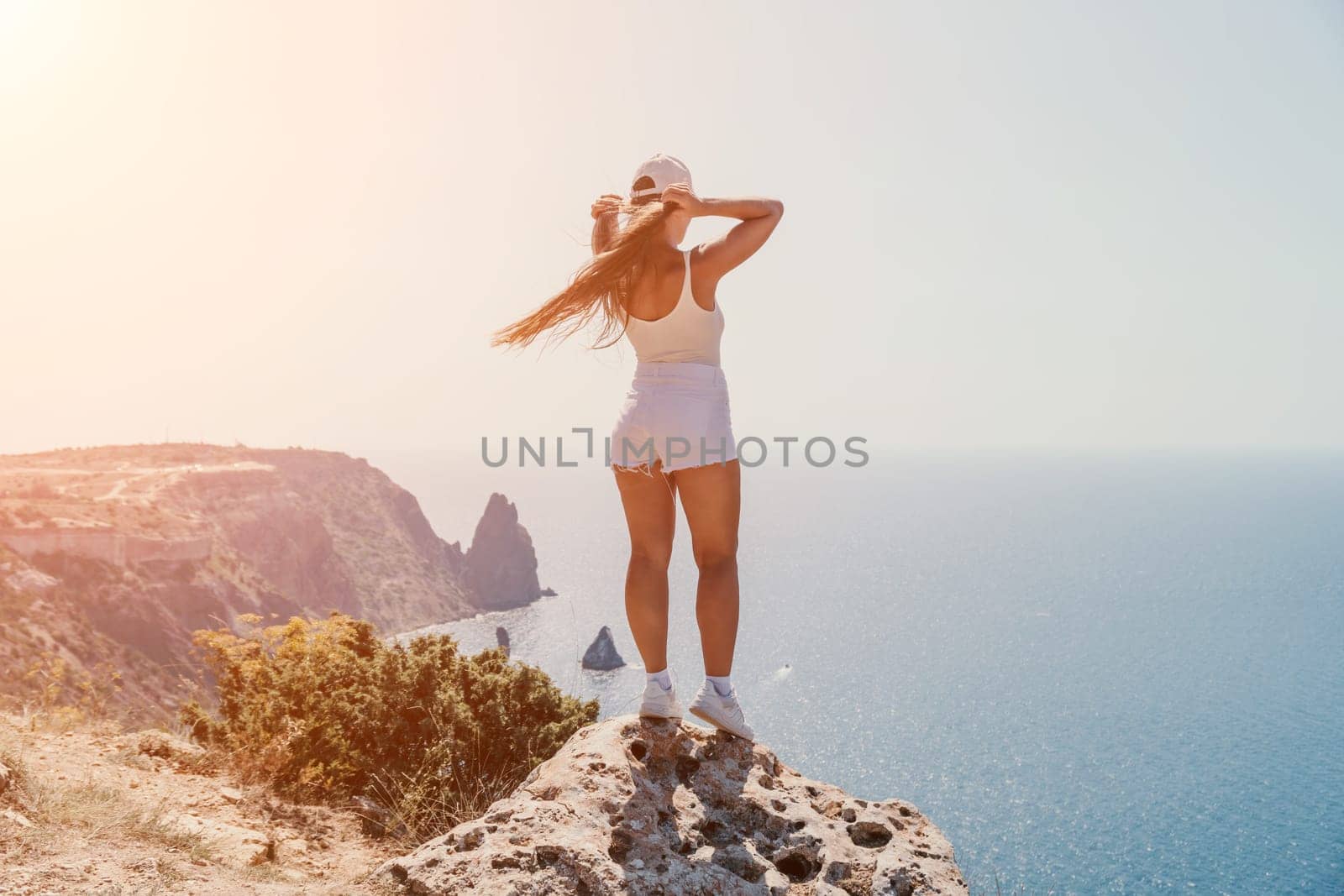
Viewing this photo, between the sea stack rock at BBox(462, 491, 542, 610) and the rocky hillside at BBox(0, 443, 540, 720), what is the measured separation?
200mm

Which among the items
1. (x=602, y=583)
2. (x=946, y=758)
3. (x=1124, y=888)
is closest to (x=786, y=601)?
(x=602, y=583)

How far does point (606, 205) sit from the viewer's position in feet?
14.8

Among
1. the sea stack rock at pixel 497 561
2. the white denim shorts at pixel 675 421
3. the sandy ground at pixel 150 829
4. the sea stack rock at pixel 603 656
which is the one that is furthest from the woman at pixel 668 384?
the sea stack rock at pixel 497 561

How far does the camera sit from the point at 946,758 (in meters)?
61.6

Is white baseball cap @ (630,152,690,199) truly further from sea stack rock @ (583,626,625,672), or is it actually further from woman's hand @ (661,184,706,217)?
sea stack rock @ (583,626,625,672)

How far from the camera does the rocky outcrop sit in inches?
133

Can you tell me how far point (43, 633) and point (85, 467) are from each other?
34575mm

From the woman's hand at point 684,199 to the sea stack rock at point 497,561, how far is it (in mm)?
98374

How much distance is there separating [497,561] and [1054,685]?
6632cm

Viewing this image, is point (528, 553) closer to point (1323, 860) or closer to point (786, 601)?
point (786, 601)

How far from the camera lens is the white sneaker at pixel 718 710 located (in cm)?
450

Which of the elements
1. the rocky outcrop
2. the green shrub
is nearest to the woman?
the rocky outcrop

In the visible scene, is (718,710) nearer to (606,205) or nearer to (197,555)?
(606,205)

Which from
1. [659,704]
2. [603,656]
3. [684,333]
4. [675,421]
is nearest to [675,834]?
[659,704]
